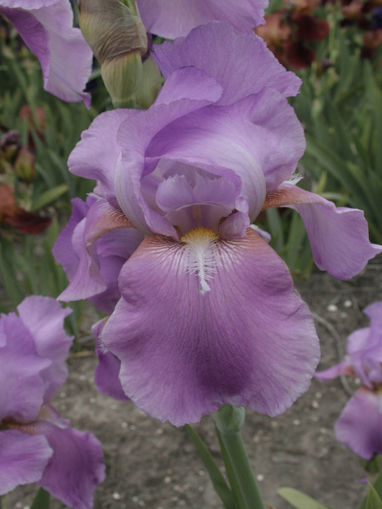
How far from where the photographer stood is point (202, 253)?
541mm

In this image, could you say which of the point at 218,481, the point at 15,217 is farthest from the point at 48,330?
the point at 15,217

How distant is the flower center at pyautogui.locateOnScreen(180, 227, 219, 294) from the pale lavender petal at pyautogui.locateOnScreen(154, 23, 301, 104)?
5.4 inches

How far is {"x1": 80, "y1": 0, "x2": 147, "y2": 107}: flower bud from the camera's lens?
55 cm

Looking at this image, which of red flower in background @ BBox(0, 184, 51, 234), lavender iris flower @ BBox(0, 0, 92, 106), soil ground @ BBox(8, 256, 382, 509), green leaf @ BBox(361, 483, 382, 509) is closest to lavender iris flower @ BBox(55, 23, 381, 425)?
lavender iris flower @ BBox(0, 0, 92, 106)

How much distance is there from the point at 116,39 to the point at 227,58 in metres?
0.12

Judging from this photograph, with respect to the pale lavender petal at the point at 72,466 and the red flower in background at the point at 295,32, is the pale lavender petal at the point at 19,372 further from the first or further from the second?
the red flower in background at the point at 295,32

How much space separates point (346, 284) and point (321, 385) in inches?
26.1

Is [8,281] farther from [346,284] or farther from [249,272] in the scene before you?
[249,272]

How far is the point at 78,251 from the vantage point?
64cm

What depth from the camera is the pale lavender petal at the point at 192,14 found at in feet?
1.89

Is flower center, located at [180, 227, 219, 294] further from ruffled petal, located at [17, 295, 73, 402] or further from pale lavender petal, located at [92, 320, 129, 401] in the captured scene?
ruffled petal, located at [17, 295, 73, 402]

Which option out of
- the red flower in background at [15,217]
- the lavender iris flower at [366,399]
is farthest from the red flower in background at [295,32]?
the lavender iris flower at [366,399]

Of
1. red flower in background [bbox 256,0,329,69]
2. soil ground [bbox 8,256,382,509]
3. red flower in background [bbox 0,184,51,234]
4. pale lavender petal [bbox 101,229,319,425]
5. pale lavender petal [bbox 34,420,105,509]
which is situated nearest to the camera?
pale lavender petal [bbox 101,229,319,425]

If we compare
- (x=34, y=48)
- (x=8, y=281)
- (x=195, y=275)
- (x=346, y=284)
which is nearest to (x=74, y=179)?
(x=8, y=281)
